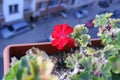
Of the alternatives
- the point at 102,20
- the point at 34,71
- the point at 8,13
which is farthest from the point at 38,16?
the point at 34,71

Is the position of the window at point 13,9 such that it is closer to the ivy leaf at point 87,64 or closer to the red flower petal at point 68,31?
the red flower petal at point 68,31

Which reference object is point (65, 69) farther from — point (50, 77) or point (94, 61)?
point (50, 77)

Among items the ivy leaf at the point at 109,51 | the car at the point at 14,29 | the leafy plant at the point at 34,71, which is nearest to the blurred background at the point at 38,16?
the car at the point at 14,29

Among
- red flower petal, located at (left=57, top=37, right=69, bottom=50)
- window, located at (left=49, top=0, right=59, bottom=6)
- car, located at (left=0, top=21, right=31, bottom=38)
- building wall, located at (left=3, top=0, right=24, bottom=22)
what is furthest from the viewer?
window, located at (left=49, top=0, right=59, bottom=6)

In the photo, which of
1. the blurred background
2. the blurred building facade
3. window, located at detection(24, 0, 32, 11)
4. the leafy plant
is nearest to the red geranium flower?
the leafy plant

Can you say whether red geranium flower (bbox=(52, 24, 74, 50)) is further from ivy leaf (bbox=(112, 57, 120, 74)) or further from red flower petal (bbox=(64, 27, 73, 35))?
ivy leaf (bbox=(112, 57, 120, 74))

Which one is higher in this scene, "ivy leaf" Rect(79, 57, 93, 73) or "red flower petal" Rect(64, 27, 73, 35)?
"red flower petal" Rect(64, 27, 73, 35)

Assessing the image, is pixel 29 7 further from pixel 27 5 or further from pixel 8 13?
pixel 8 13

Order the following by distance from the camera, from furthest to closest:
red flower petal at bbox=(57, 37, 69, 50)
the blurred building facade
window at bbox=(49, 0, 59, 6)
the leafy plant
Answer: window at bbox=(49, 0, 59, 6)
the blurred building facade
red flower petal at bbox=(57, 37, 69, 50)
the leafy plant
